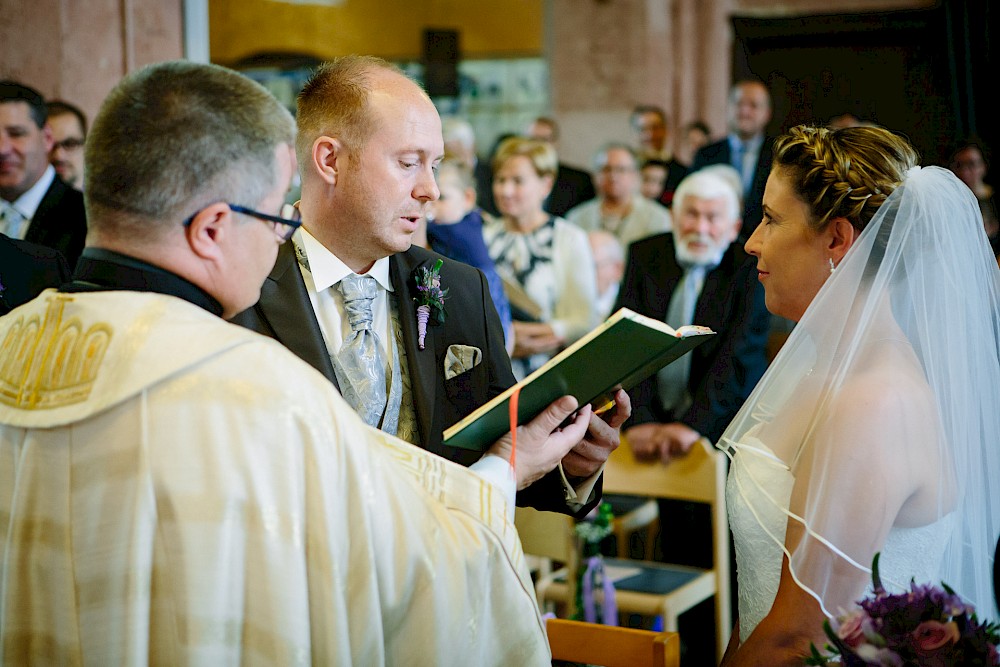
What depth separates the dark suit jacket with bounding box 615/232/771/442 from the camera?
504 centimetres

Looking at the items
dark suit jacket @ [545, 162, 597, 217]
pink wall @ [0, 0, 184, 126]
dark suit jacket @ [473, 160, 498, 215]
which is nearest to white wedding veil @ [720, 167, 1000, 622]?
pink wall @ [0, 0, 184, 126]

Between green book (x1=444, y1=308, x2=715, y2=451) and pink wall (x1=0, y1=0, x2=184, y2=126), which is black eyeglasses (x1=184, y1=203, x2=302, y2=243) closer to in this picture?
green book (x1=444, y1=308, x2=715, y2=451)

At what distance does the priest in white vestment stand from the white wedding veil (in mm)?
817

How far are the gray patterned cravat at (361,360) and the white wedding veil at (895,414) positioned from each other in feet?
2.91

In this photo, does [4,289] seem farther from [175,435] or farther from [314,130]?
[175,435]

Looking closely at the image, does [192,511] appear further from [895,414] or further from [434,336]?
[895,414]

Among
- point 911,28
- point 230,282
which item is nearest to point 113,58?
point 230,282

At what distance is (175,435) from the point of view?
67.2 inches

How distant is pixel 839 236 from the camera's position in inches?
102

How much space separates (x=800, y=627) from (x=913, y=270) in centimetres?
87

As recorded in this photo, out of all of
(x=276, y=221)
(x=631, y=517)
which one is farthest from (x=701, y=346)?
(x=276, y=221)

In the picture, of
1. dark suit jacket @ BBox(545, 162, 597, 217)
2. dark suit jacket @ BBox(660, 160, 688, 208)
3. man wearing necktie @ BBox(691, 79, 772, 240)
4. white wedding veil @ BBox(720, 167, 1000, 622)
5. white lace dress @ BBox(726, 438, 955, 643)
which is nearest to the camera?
white wedding veil @ BBox(720, 167, 1000, 622)

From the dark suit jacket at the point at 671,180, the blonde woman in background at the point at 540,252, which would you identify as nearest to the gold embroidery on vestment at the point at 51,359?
the blonde woman in background at the point at 540,252

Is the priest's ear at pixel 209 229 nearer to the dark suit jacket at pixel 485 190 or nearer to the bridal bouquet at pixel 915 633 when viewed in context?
the bridal bouquet at pixel 915 633
